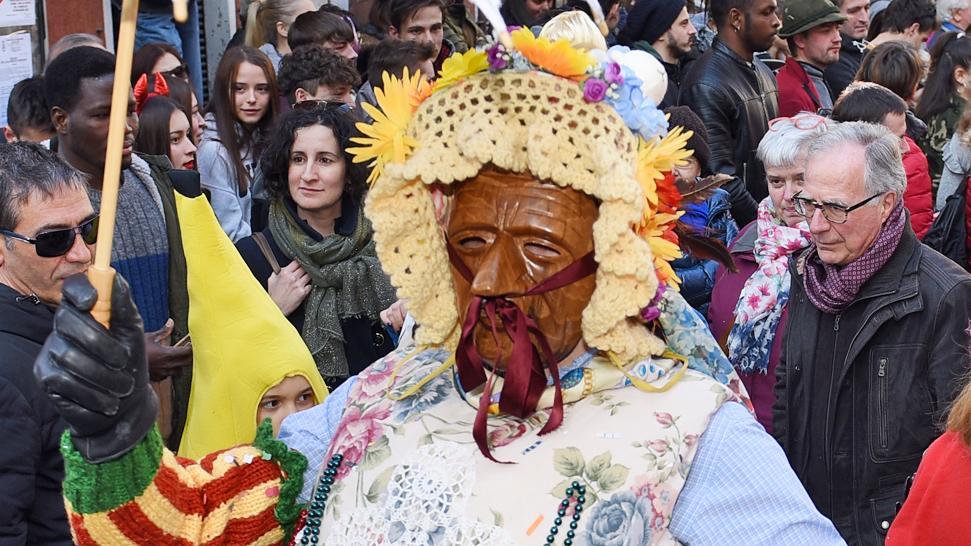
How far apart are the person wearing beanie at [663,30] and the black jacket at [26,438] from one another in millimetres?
5771

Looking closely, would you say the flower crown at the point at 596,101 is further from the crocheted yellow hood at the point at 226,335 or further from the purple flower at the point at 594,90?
the crocheted yellow hood at the point at 226,335

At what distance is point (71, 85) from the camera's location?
4742mm

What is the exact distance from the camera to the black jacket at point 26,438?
3.00 metres

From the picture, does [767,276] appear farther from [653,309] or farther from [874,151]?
[653,309]

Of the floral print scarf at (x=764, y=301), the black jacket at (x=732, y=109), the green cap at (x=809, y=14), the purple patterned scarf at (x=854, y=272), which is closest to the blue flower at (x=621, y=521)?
the purple patterned scarf at (x=854, y=272)

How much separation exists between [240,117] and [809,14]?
3463 millimetres

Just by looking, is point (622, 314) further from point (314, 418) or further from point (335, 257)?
point (335, 257)

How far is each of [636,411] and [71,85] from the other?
3.02 meters

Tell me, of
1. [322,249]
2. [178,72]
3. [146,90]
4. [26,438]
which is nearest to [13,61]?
[178,72]

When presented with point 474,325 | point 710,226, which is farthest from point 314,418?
Result: point 710,226

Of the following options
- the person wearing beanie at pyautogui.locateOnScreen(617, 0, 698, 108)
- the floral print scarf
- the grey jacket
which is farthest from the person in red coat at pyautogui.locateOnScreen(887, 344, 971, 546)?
the person wearing beanie at pyautogui.locateOnScreen(617, 0, 698, 108)

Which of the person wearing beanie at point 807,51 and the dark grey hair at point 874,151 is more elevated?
the dark grey hair at point 874,151

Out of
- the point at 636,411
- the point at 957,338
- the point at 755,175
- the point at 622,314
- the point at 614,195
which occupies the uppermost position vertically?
the point at 614,195

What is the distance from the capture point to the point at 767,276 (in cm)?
439
